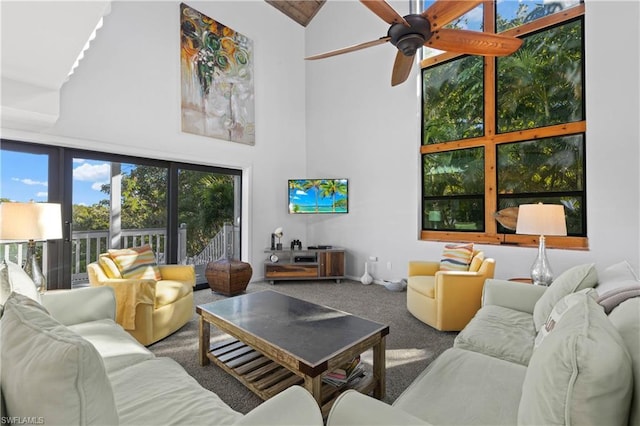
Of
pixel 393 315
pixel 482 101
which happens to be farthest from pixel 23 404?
pixel 482 101

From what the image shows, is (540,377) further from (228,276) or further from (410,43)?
(228,276)

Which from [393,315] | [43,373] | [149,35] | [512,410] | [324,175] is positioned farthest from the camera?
[324,175]

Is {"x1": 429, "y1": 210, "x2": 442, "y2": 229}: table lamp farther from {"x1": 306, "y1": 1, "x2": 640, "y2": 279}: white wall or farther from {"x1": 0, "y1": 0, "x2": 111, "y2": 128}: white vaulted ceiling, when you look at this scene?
{"x1": 0, "y1": 0, "x2": 111, "y2": 128}: white vaulted ceiling

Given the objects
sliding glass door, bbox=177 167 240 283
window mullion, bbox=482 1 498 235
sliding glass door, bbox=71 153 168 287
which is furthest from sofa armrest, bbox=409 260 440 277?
sliding glass door, bbox=71 153 168 287

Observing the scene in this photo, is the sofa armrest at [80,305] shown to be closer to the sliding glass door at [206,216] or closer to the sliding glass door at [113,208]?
the sliding glass door at [113,208]

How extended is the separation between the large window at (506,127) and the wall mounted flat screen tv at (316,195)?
1415mm

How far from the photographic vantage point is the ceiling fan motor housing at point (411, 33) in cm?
203

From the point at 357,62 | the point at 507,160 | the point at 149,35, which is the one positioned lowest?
the point at 507,160

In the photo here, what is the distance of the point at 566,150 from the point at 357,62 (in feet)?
11.2

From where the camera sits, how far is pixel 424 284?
3000mm

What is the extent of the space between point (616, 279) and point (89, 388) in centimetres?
237

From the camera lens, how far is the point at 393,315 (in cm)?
327

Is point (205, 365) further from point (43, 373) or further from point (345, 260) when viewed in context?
point (345, 260)

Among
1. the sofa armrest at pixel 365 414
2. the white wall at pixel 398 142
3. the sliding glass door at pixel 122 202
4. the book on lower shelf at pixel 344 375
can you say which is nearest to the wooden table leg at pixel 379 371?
the book on lower shelf at pixel 344 375
